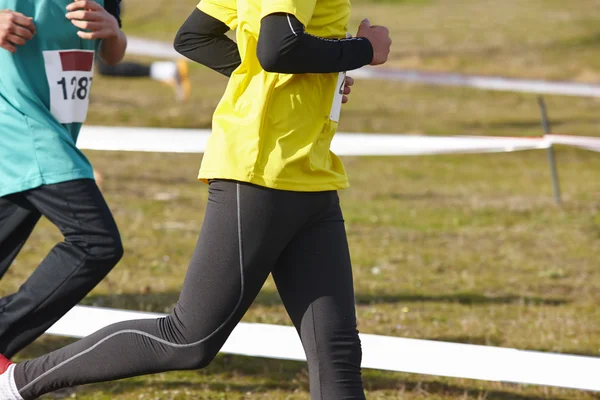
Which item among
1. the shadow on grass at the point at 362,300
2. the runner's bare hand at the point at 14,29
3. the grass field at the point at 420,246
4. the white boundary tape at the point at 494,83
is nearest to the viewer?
the runner's bare hand at the point at 14,29

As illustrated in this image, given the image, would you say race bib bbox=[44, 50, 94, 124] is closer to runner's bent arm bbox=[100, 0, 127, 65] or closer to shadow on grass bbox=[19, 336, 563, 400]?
runner's bent arm bbox=[100, 0, 127, 65]

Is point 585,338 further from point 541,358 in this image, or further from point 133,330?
point 133,330

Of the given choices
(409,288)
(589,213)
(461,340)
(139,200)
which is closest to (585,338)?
(461,340)

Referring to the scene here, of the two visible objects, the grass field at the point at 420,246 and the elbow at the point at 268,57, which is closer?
the elbow at the point at 268,57

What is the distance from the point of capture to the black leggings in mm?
2639

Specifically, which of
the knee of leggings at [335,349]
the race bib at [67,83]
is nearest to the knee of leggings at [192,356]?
the knee of leggings at [335,349]

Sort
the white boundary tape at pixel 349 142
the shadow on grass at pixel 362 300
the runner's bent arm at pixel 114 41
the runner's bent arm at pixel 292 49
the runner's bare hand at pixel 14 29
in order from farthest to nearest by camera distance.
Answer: the white boundary tape at pixel 349 142 → the shadow on grass at pixel 362 300 → the runner's bent arm at pixel 114 41 → the runner's bare hand at pixel 14 29 → the runner's bent arm at pixel 292 49

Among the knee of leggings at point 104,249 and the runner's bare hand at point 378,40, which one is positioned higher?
the runner's bare hand at point 378,40

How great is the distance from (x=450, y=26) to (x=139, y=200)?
74.7 ft

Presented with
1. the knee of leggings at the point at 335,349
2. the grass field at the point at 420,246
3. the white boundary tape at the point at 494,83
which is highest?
the knee of leggings at the point at 335,349

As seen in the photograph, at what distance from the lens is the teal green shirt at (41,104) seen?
3.26 metres

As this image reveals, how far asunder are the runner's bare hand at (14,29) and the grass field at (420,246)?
155 cm

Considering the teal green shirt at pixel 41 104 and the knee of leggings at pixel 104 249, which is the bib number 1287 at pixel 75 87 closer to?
the teal green shirt at pixel 41 104

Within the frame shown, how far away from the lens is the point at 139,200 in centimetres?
894
